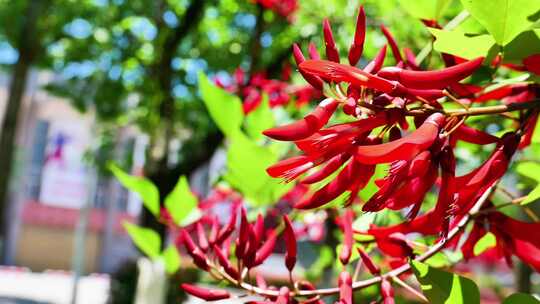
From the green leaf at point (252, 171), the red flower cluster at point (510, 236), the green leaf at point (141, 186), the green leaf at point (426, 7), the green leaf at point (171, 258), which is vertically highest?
the green leaf at point (426, 7)

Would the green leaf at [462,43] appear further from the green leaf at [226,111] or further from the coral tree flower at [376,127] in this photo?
the green leaf at [226,111]

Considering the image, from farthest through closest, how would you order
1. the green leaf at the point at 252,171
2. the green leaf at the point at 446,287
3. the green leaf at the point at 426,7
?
the green leaf at the point at 252,171
the green leaf at the point at 426,7
the green leaf at the point at 446,287

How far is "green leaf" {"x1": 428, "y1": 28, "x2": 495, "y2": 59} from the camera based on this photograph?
49 cm

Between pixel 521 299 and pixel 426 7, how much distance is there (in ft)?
0.99

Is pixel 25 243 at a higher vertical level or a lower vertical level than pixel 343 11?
lower

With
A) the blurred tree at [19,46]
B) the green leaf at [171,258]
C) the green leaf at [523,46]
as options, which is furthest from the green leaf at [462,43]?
the blurred tree at [19,46]

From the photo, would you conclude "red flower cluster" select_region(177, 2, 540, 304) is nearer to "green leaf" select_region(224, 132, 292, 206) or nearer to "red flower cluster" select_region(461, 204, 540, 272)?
"red flower cluster" select_region(461, 204, 540, 272)

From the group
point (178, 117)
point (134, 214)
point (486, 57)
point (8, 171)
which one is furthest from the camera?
point (134, 214)

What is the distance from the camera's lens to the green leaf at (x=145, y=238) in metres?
0.99

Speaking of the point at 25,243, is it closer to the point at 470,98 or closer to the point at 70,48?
the point at 70,48

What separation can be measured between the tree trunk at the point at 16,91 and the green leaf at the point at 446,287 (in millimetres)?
10730

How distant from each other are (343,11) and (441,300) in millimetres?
1789

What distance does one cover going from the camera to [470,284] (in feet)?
1.63

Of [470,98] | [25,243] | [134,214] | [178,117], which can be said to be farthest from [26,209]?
[470,98]
